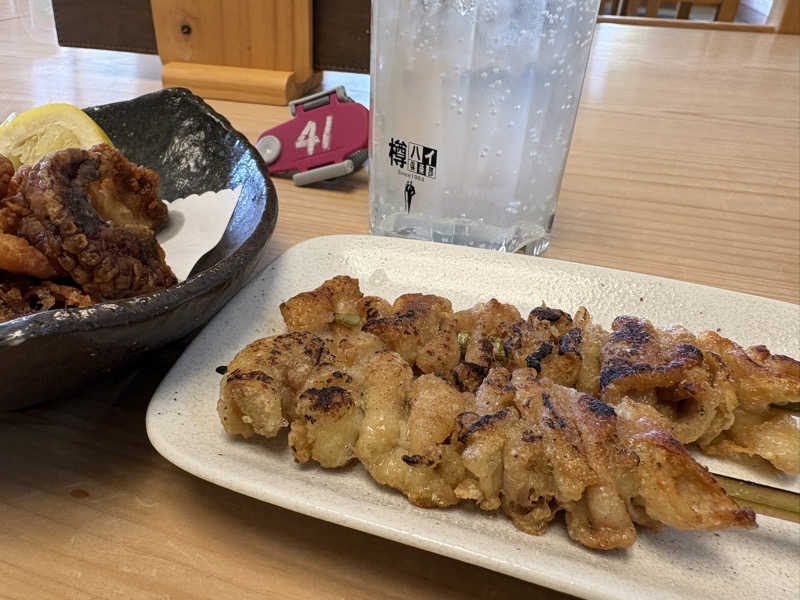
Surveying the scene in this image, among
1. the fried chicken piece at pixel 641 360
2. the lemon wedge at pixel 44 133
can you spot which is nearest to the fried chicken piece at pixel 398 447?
the fried chicken piece at pixel 641 360

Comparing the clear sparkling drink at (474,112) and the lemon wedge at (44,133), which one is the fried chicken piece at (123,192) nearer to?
the lemon wedge at (44,133)

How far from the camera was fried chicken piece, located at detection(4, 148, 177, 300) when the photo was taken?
0.99 m

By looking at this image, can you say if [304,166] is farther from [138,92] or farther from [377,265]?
[138,92]

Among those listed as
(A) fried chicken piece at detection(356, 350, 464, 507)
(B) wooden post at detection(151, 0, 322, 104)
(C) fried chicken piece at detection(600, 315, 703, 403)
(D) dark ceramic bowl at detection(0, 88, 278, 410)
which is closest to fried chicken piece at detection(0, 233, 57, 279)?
(D) dark ceramic bowl at detection(0, 88, 278, 410)

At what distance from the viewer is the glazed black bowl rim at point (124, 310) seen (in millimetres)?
702

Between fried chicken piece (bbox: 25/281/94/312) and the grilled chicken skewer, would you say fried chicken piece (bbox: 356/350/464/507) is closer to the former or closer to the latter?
the grilled chicken skewer

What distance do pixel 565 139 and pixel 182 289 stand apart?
2.82ft

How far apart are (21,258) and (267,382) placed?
1.44 feet

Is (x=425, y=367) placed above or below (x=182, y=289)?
below

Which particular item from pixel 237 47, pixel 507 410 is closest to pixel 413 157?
pixel 507 410

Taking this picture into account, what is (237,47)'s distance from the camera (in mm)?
2363

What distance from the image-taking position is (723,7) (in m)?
4.94

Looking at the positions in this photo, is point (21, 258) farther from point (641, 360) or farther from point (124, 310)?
point (641, 360)

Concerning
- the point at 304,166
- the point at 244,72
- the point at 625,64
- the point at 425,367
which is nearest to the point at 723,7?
the point at 625,64
